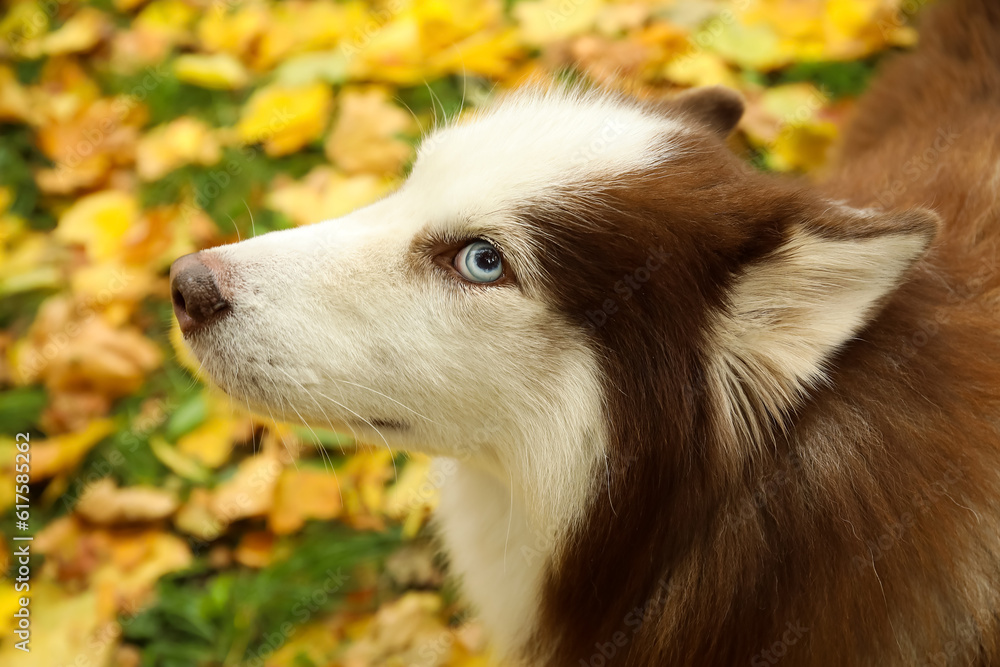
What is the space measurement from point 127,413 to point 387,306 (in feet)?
6.39

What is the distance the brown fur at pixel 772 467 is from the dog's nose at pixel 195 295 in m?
0.66

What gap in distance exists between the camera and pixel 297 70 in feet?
13.1

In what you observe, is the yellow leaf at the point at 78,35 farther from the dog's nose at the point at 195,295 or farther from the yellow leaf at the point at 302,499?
the dog's nose at the point at 195,295

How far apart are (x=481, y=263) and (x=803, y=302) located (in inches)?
24.6

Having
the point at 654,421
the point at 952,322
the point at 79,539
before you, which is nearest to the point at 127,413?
the point at 79,539

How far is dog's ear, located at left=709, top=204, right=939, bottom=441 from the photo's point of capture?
1.39 meters

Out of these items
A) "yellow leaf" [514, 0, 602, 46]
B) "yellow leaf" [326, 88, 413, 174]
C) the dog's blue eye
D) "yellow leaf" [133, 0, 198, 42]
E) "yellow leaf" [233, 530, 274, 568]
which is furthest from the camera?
"yellow leaf" [133, 0, 198, 42]

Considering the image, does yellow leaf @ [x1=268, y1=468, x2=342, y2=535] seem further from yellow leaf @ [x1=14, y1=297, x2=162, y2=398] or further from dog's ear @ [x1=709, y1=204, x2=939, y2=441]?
dog's ear @ [x1=709, y1=204, x2=939, y2=441]

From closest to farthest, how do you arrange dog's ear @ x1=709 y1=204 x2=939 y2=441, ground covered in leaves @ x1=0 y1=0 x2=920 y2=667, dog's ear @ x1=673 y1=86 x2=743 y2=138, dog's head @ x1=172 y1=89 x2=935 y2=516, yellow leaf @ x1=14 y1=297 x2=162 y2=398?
1. dog's ear @ x1=709 y1=204 x2=939 y2=441
2. dog's head @ x1=172 y1=89 x2=935 y2=516
3. dog's ear @ x1=673 y1=86 x2=743 y2=138
4. ground covered in leaves @ x1=0 y1=0 x2=920 y2=667
5. yellow leaf @ x1=14 y1=297 x2=162 y2=398

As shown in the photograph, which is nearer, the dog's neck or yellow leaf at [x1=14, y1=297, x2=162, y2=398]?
the dog's neck

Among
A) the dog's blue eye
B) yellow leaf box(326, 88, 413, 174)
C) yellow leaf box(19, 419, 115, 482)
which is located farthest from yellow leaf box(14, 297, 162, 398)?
the dog's blue eye

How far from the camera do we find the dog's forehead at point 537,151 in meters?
1.62

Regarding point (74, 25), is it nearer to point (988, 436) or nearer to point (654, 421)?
point (654, 421)

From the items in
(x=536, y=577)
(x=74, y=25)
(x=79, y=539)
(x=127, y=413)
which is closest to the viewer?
(x=536, y=577)
